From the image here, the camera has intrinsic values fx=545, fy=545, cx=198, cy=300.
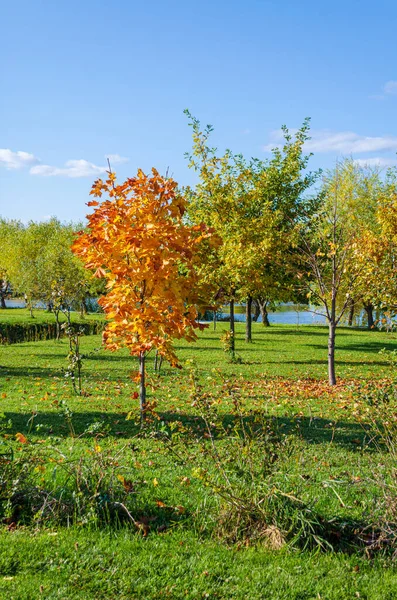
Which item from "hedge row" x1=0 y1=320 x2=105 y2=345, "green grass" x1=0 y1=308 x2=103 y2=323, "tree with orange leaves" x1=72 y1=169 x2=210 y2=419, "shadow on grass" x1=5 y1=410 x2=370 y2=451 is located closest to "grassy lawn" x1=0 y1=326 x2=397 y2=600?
"shadow on grass" x1=5 y1=410 x2=370 y2=451

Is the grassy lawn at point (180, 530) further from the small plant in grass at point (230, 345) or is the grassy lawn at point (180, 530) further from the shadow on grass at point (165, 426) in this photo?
the small plant in grass at point (230, 345)

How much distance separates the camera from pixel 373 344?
82.9 feet

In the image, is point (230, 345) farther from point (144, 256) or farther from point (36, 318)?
point (36, 318)

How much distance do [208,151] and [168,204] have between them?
15559 mm

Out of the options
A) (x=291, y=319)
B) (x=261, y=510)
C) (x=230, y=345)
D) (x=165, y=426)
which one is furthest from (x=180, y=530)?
(x=291, y=319)

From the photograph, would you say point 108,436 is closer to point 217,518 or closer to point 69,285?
point 217,518

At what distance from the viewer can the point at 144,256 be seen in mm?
7195

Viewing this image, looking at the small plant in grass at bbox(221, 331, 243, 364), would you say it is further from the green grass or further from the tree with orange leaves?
the green grass

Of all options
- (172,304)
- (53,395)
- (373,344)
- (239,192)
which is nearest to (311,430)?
(172,304)

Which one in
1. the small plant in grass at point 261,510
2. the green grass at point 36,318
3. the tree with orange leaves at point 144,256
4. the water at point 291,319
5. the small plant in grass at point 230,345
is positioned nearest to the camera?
the small plant in grass at point 261,510

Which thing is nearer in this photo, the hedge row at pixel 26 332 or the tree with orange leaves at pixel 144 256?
the tree with orange leaves at pixel 144 256

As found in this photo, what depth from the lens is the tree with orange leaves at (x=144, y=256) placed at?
285 inches

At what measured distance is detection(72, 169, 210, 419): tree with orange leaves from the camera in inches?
285

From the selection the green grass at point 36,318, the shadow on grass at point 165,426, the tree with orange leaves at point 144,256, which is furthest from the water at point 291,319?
the tree with orange leaves at point 144,256
